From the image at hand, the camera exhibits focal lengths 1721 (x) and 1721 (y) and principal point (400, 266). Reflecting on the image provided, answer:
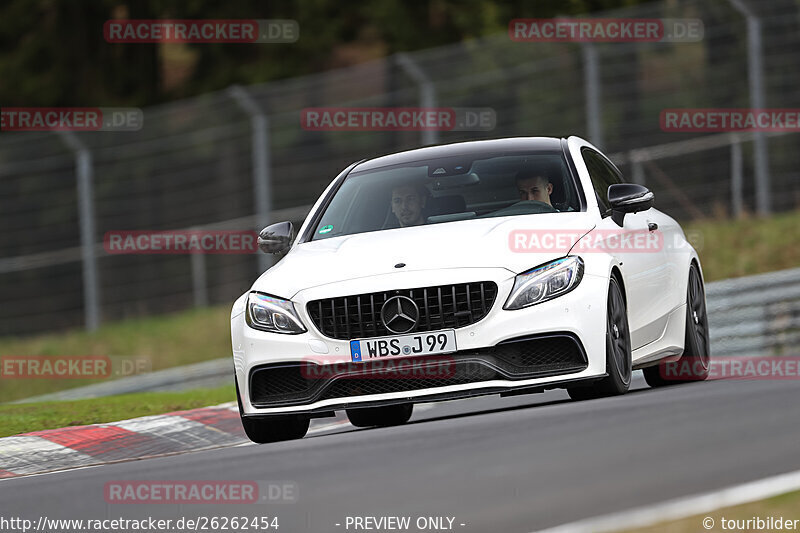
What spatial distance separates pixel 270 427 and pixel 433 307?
4.20ft

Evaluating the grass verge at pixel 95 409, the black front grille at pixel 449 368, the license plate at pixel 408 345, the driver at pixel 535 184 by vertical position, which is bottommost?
the grass verge at pixel 95 409

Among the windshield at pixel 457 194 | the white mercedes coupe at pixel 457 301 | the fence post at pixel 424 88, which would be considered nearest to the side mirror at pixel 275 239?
the white mercedes coupe at pixel 457 301

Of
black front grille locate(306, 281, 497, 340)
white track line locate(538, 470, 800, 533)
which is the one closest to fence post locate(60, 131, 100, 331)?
black front grille locate(306, 281, 497, 340)

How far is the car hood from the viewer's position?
8.45 meters

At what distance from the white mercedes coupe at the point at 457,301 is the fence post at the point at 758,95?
29.7 feet

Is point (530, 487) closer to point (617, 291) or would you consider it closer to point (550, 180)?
point (617, 291)

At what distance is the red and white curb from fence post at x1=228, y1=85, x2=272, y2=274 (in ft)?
33.4

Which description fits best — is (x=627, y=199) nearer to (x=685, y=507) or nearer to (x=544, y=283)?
(x=544, y=283)

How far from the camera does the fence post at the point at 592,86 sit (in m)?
18.9

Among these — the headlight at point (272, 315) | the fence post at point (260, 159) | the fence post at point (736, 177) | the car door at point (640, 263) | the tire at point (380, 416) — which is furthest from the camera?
the fence post at point (260, 159)

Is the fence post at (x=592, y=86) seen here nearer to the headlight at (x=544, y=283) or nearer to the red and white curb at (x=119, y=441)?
the red and white curb at (x=119, y=441)

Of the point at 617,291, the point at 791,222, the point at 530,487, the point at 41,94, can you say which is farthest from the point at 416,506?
the point at 41,94

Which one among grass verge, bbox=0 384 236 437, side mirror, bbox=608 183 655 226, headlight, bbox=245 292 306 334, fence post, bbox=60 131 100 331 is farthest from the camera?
fence post, bbox=60 131 100 331

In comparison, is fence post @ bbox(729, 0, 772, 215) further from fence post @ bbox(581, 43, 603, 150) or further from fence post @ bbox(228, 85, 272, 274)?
fence post @ bbox(228, 85, 272, 274)
